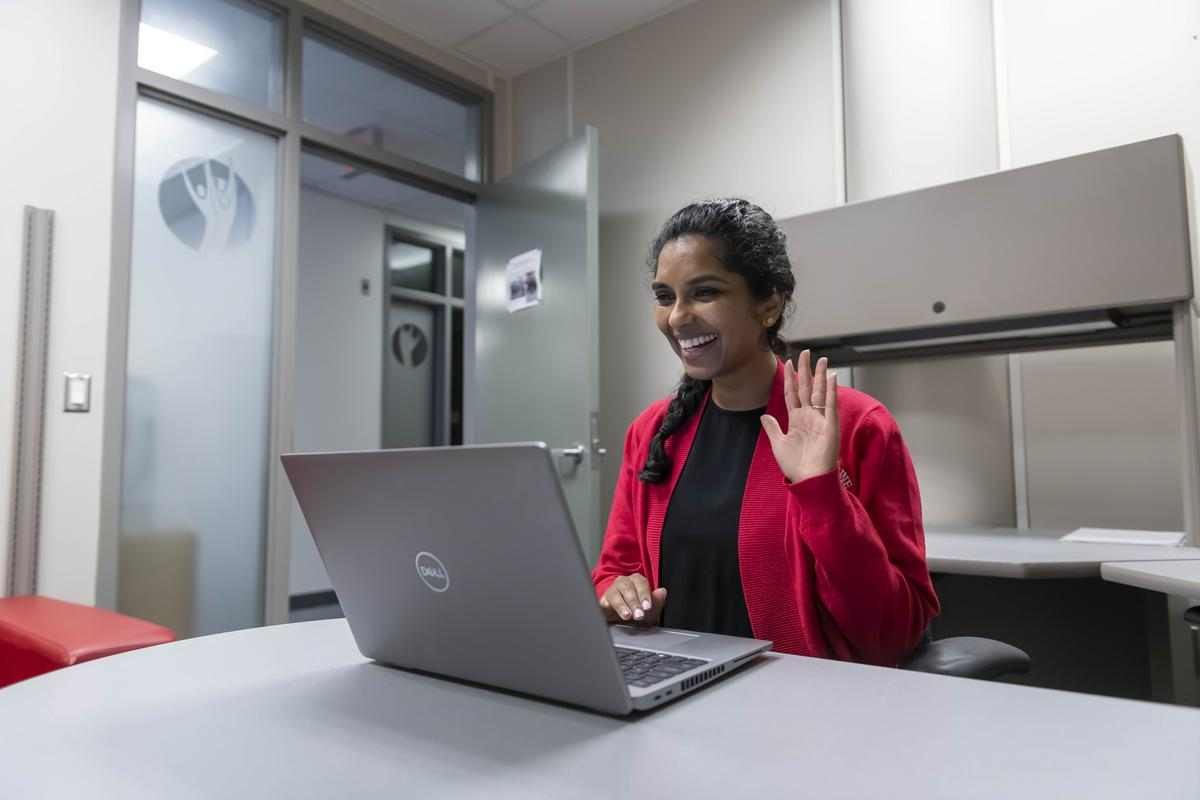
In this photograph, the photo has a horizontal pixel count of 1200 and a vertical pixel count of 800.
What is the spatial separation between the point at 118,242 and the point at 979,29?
270cm

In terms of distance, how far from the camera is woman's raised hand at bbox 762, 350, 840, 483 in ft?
3.21

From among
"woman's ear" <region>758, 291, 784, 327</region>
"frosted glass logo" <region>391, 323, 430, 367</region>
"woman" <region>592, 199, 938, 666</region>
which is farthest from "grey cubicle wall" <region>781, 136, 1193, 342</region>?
"frosted glass logo" <region>391, 323, 430, 367</region>

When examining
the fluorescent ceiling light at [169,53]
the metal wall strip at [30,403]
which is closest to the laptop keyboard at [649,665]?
the metal wall strip at [30,403]

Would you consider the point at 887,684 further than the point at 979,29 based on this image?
No

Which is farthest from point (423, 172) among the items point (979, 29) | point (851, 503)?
point (851, 503)

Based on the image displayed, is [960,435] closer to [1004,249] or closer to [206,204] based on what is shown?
[1004,249]

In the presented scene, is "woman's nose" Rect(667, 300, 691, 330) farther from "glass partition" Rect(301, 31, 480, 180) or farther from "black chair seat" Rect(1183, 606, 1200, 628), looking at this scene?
"glass partition" Rect(301, 31, 480, 180)

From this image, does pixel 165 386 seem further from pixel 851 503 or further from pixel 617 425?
pixel 851 503

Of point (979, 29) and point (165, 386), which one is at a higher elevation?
point (979, 29)

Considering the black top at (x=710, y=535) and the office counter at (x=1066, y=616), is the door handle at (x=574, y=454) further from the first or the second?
the black top at (x=710, y=535)

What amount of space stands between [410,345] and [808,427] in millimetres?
4810

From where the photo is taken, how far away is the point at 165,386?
8.64ft

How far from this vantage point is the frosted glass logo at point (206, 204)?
2682 mm

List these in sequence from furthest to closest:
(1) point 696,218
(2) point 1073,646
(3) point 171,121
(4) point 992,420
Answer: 1. (3) point 171,121
2. (4) point 992,420
3. (2) point 1073,646
4. (1) point 696,218
